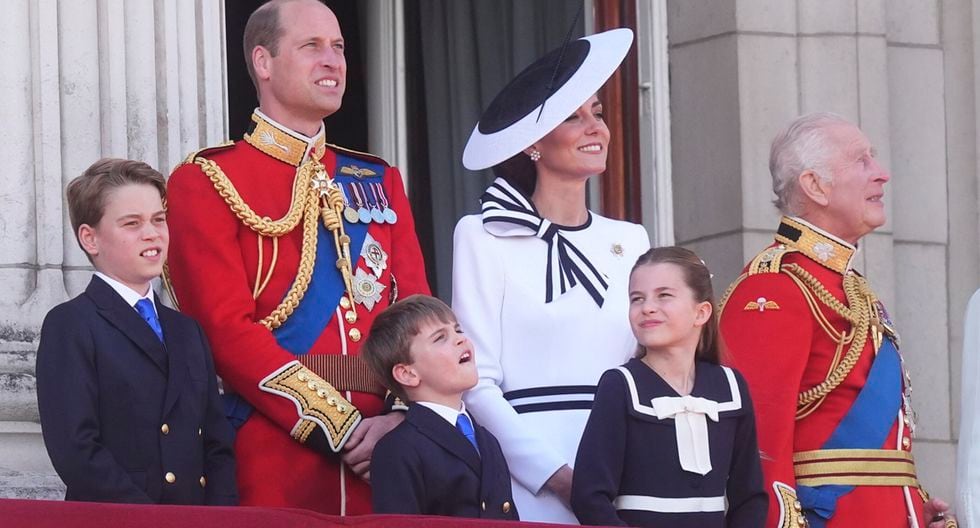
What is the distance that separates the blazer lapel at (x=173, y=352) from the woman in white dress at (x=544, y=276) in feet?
2.71

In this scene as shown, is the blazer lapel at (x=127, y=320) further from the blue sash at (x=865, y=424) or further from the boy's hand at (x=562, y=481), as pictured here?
the blue sash at (x=865, y=424)

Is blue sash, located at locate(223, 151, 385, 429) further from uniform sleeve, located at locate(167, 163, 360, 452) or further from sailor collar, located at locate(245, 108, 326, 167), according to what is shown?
sailor collar, located at locate(245, 108, 326, 167)

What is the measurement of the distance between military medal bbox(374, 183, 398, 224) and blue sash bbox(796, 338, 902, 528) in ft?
4.24

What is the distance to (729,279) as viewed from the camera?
8242mm

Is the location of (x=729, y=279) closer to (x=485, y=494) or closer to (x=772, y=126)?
(x=772, y=126)

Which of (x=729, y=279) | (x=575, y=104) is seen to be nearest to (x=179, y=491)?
(x=575, y=104)

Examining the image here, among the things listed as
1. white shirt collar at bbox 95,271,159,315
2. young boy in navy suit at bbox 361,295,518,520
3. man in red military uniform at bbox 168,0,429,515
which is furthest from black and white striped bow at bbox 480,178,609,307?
white shirt collar at bbox 95,271,159,315

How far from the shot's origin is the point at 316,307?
596 cm

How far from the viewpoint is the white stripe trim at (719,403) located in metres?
5.70

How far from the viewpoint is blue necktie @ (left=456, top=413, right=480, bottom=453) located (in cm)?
568

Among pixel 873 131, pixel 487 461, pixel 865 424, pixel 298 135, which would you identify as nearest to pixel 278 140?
pixel 298 135

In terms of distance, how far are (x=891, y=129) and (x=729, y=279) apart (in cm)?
90

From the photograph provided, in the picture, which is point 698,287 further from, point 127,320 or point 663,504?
point 127,320

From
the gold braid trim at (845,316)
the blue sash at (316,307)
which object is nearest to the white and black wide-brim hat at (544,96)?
the blue sash at (316,307)
